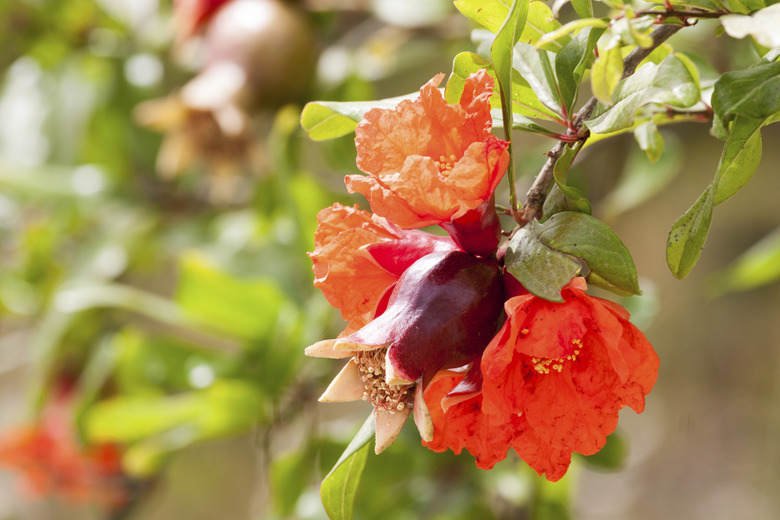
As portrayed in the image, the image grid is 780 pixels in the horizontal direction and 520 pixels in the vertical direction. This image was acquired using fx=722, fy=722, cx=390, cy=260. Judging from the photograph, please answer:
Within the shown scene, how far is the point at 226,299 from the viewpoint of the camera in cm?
68

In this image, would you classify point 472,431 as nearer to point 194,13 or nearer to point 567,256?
point 567,256

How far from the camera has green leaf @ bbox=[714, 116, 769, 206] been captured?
281 millimetres

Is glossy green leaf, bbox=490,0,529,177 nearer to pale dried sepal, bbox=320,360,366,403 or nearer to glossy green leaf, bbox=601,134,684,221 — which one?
pale dried sepal, bbox=320,360,366,403

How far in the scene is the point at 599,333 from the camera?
0.27 meters

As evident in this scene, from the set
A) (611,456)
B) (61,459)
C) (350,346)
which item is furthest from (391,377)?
(61,459)

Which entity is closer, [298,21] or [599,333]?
[599,333]

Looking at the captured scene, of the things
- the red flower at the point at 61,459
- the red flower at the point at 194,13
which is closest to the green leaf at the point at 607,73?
the red flower at the point at 194,13

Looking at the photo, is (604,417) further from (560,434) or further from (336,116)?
(336,116)

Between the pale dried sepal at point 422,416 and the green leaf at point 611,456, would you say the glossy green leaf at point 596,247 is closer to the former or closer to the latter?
the pale dried sepal at point 422,416

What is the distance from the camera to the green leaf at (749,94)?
267 millimetres

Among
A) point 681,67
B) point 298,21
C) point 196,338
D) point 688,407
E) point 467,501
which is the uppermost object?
point 681,67

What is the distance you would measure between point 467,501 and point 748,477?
68 centimetres

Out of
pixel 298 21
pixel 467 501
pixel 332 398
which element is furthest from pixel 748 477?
pixel 332 398

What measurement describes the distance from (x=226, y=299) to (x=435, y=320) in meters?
0.44
